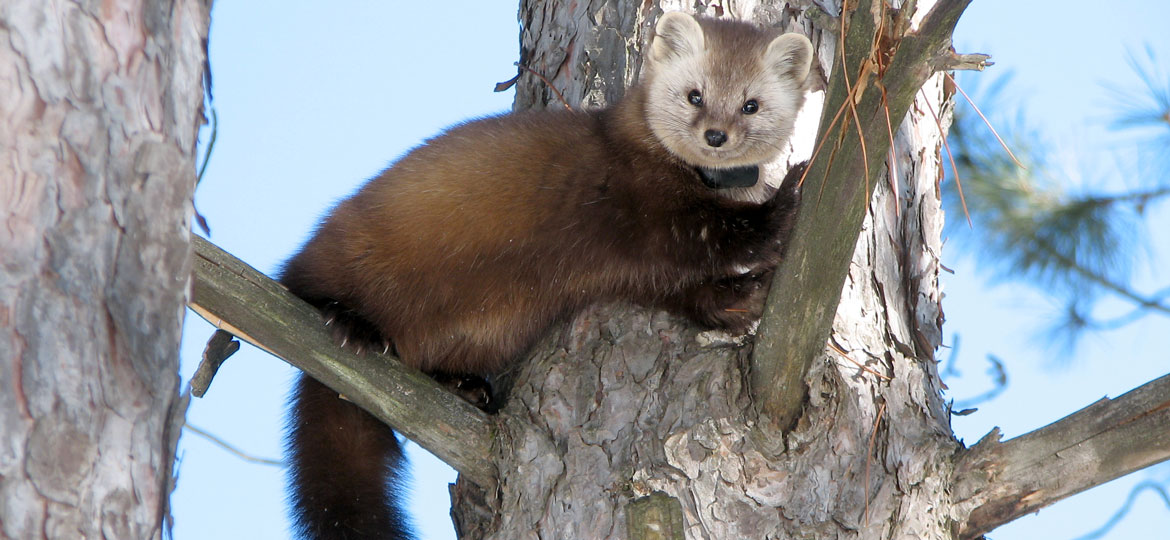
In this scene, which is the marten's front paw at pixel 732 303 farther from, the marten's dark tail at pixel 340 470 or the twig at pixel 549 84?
the marten's dark tail at pixel 340 470

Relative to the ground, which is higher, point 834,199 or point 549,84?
point 834,199

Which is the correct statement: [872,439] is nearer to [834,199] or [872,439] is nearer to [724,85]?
[834,199]

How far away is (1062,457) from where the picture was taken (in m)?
2.97

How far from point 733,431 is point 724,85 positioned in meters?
1.36

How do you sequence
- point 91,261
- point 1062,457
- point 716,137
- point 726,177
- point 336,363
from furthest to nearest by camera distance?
point 726,177 → point 716,137 → point 336,363 → point 1062,457 → point 91,261

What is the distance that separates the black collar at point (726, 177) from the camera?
387 centimetres

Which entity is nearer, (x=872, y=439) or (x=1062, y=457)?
(x=1062, y=457)

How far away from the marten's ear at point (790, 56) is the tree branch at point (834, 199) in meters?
1.06

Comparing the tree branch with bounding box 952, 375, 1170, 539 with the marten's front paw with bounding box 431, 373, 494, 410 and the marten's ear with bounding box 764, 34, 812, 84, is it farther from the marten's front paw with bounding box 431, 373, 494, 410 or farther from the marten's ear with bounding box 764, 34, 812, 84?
the marten's front paw with bounding box 431, 373, 494, 410

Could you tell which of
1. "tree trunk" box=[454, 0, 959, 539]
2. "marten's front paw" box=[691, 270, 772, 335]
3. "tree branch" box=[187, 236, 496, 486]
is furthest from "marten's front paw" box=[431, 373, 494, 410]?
"marten's front paw" box=[691, 270, 772, 335]

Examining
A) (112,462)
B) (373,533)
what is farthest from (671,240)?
(112,462)

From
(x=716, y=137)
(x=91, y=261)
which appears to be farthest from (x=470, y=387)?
(x=91, y=261)

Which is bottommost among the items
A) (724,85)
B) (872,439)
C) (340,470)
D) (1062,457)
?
(340,470)

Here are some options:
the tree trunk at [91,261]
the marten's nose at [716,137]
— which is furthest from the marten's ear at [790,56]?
the tree trunk at [91,261]
